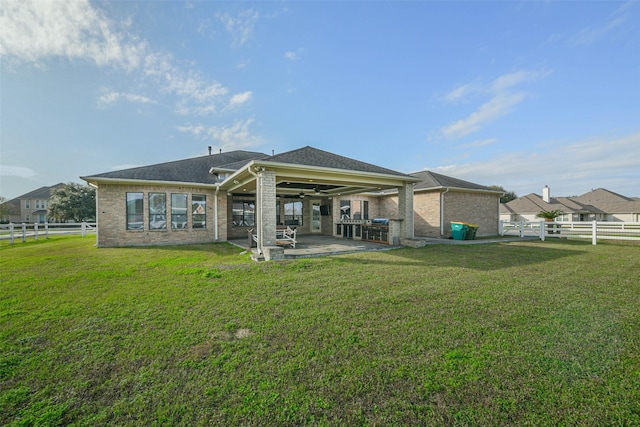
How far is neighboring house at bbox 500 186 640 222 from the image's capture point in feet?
94.1

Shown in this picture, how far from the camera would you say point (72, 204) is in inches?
1251

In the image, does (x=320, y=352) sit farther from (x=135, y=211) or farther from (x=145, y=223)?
(x=135, y=211)

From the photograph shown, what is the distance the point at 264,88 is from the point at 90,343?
13.8 metres

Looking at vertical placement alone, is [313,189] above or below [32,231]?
above

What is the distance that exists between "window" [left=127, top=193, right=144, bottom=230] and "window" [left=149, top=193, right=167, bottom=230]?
37 centimetres

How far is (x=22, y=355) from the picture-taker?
2764 millimetres

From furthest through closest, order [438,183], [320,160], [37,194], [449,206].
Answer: [37,194], [449,206], [438,183], [320,160]

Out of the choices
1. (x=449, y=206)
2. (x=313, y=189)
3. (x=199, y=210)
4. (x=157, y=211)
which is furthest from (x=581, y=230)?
(x=157, y=211)

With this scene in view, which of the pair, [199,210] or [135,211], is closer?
[135,211]

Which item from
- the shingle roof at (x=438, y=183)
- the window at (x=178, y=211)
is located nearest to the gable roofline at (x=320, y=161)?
the shingle roof at (x=438, y=183)

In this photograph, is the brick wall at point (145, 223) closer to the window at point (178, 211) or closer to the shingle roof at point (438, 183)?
the window at point (178, 211)

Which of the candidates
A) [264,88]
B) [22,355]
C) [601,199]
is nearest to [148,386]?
[22,355]

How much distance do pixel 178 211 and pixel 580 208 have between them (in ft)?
138

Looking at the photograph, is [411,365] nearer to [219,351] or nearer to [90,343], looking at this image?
[219,351]
